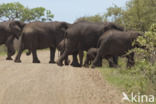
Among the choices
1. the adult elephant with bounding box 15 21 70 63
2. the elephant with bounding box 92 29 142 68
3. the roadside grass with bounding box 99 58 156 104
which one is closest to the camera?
the roadside grass with bounding box 99 58 156 104

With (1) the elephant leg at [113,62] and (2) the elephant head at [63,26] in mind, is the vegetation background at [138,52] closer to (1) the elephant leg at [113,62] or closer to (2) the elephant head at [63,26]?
(1) the elephant leg at [113,62]

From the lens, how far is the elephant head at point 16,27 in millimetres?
20203

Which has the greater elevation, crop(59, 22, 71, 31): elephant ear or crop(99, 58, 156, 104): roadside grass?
crop(59, 22, 71, 31): elephant ear

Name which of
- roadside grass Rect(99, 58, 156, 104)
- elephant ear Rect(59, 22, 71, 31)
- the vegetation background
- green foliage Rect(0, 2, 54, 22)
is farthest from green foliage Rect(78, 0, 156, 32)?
green foliage Rect(0, 2, 54, 22)

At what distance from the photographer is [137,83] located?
11031 mm

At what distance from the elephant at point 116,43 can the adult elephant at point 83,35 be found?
727 mm

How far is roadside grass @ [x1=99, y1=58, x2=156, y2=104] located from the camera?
33.8 ft

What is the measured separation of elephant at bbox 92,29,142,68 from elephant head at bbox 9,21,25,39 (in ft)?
17.3

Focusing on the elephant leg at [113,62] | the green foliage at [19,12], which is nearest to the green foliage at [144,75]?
the elephant leg at [113,62]

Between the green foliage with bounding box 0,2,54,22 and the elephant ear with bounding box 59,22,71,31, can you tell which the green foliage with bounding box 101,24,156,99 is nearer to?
the elephant ear with bounding box 59,22,71,31

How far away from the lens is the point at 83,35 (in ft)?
56.3

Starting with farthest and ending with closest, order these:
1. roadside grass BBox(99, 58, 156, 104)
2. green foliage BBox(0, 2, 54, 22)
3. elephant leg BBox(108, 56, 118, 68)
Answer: green foliage BBox(0, 2, 54, 22), elephant leg BBox(108, 56, 118, 68), roadside grass BBox(99, 58, 156, 104)

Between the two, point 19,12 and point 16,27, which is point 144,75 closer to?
point 16,27

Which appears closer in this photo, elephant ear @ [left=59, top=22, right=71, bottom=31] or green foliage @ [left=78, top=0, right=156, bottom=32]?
elephant ear @ [left=59, top=22, right=71, bottom=31]
